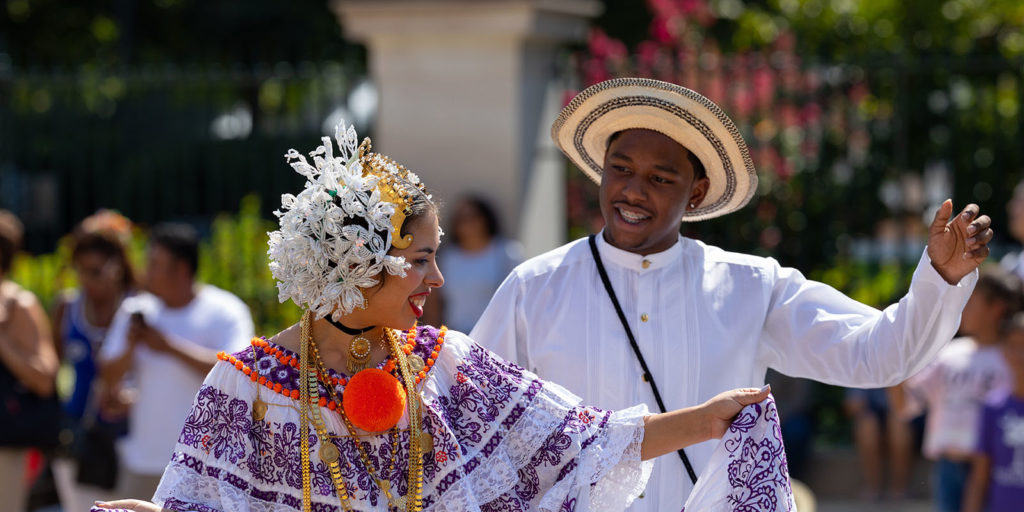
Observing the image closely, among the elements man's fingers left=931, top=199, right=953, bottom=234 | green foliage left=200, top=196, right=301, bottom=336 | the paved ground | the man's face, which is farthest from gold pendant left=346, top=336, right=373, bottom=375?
green foliage left=200, top=196, right=301, bottom=336

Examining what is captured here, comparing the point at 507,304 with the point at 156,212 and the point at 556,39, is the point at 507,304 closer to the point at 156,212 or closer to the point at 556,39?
the point at 556,39

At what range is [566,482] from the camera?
3.41m

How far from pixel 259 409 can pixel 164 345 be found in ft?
9.81

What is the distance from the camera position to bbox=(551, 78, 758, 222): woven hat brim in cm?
395

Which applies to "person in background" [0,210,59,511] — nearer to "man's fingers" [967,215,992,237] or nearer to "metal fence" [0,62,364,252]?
"metal fence" [0,62,364,252]

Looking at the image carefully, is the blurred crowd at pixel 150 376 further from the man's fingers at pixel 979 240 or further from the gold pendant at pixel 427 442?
the gold pendant at pixel 427 442

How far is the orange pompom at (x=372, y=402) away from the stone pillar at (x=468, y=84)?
5.24 meters

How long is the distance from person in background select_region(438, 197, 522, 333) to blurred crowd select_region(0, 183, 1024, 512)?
1.89m

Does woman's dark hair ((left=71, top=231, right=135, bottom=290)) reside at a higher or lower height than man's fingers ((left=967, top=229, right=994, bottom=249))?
lower

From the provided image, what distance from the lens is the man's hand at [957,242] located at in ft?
11.9

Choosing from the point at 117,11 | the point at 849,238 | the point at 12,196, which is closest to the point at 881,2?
the point at 849,238

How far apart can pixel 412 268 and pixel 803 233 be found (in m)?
6.32

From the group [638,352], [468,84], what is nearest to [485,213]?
[468,84]

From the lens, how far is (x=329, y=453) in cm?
318
